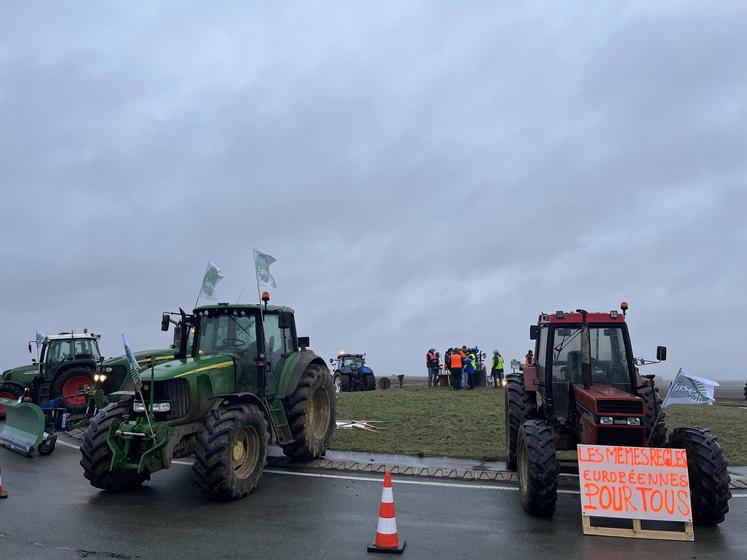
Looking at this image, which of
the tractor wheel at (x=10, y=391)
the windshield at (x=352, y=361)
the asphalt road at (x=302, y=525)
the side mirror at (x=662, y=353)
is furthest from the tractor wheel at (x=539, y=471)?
the windshield at (x=352, y=361)

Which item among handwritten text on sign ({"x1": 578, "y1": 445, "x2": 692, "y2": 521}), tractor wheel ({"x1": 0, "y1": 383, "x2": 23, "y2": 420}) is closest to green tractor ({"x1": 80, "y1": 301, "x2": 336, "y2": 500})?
handwritten text on sign ({"x1": 578, "y1": 445, "x2": 692, "y2": 521})

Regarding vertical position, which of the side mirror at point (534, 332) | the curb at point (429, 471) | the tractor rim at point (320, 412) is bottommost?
the curb at point (429, 471)

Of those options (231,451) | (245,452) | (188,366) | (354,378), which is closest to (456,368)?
(354,378)

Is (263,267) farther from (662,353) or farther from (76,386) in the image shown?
(76,386)

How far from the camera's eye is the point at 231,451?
7.07 m

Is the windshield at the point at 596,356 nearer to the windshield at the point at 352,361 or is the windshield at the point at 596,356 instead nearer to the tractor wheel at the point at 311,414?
the tractor wheel at the point at 311,414

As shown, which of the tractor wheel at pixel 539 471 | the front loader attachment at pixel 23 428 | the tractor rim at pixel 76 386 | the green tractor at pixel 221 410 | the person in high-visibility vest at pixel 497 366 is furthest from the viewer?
the person in high-visibility vest at pixel 497 366

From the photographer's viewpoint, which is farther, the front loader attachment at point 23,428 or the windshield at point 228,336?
the front loader attachment at point 23,428

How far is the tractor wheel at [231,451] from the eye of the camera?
6.93 m

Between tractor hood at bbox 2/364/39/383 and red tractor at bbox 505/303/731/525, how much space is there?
1340 centimetres

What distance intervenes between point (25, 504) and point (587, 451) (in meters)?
6.38

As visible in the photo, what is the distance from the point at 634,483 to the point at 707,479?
73 cm

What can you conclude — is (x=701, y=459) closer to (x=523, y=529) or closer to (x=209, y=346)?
(x=523, y=529)

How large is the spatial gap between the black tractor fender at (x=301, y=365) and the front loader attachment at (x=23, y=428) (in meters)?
4.62
